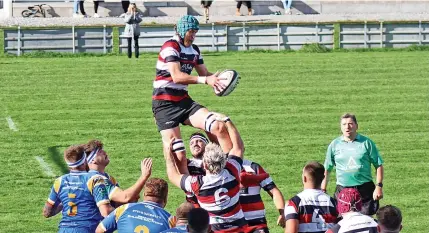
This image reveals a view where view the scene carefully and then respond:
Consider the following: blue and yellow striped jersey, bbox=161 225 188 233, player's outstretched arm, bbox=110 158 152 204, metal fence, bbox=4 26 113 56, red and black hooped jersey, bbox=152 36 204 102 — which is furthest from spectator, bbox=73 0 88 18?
blue and yellow striped jersey, bbox=161 225 188 233

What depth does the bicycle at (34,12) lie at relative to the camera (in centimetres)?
4482

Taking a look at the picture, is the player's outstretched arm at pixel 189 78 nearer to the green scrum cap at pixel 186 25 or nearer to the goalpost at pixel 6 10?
the green scrum cap at pixel 186 25

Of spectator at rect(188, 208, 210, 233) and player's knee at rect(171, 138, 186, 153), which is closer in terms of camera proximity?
spectator at rect(188, 208, 210, 233)

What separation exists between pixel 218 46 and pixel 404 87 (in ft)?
29.2

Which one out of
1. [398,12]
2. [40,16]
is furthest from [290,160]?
[398,12]

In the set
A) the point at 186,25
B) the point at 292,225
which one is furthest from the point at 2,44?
the point at 292,225

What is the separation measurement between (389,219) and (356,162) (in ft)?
17.0

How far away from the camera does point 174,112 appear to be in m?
13.9

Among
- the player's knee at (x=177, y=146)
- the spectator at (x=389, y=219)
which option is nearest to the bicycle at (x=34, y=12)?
the player's knee at (x=177, y=146)

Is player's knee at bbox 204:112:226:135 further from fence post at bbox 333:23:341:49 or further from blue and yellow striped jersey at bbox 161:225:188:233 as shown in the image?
fence post at bbox 333:23:341:49

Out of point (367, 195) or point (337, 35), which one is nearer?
point (367, 195)

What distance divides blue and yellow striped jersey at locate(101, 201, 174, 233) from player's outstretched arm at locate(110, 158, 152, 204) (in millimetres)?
608

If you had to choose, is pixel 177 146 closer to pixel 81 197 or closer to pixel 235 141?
pixel 235 141

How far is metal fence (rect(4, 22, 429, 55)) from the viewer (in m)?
35.4
